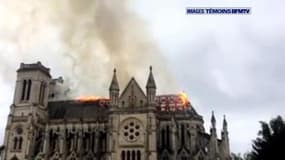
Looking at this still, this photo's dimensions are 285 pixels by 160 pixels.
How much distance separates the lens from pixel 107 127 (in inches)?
3191

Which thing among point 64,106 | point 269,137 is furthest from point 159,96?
point 269,137

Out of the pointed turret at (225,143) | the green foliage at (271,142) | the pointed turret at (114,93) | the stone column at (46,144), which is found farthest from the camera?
the stone column at (46,144)

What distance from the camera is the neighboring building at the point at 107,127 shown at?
247ft

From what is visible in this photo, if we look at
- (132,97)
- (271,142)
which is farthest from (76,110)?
(271,142)

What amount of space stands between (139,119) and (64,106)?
23166 millimetres

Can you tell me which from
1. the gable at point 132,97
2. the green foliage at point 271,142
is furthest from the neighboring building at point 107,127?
the green foliage at point 271,142

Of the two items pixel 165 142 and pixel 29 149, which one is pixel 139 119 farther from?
pixel 29 149

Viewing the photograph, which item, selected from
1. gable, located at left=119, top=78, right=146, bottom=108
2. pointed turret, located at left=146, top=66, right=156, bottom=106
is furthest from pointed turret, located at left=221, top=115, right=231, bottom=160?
gable, located at left=119, top=78, right=146, bottom=108

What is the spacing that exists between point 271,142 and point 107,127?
4299 centimetres

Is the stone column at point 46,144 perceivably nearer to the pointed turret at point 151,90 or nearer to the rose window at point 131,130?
the rose window at point 131,130

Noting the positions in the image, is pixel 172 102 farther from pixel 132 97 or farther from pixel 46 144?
pixel 46 144

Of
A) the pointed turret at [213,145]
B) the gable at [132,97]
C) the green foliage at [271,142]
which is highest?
the gable at [132,97]

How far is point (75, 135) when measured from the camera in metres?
83.1

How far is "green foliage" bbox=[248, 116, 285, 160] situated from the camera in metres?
42.6
